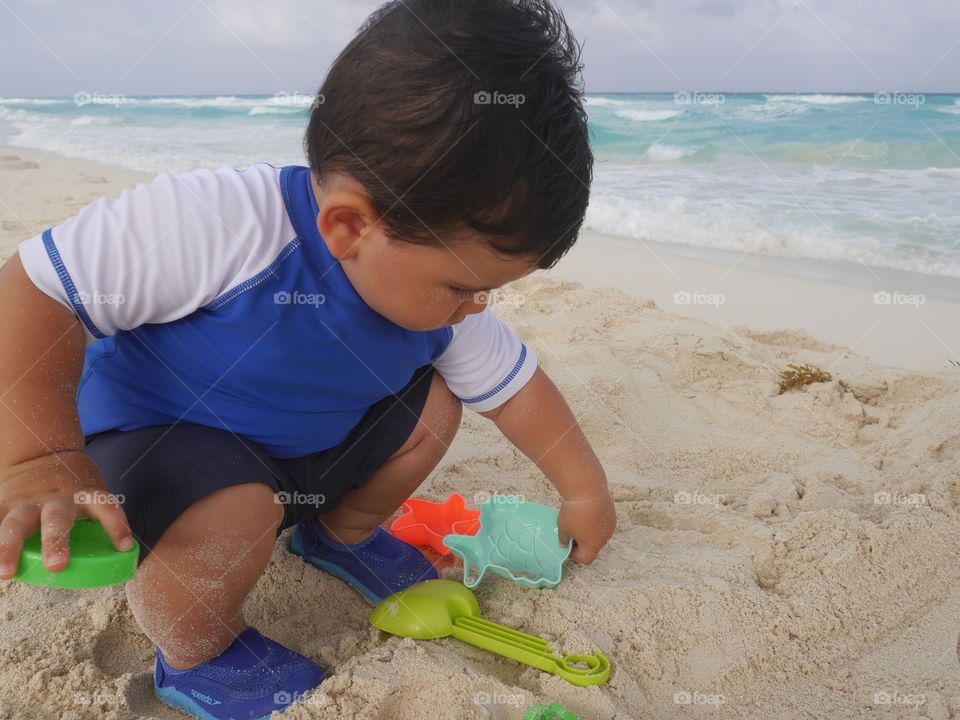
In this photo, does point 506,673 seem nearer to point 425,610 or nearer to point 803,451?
point 425,610

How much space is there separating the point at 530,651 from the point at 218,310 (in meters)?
0.73

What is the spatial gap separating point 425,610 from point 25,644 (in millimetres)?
638

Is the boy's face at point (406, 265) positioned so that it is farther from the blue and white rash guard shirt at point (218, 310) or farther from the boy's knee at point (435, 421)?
the boy's knee at point (435, 421)

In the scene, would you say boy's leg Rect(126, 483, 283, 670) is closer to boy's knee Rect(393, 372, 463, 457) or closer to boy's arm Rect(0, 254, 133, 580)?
boy's arm Rect(0, 254, 133, 580)

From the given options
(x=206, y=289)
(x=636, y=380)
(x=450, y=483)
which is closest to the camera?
(x=206, y=289)

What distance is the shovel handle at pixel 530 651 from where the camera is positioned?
1231 millimetres

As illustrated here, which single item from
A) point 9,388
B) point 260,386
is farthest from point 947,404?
point 9,388

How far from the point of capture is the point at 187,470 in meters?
1.15

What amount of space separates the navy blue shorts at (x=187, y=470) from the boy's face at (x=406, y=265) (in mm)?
325

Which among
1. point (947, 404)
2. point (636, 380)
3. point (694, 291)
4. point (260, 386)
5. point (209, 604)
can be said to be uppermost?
point (260, 386)

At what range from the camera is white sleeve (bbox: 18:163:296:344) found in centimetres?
104

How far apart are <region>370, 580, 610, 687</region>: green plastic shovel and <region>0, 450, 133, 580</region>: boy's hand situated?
55 centimetres

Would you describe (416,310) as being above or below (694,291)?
above

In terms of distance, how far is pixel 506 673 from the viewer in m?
1.30
